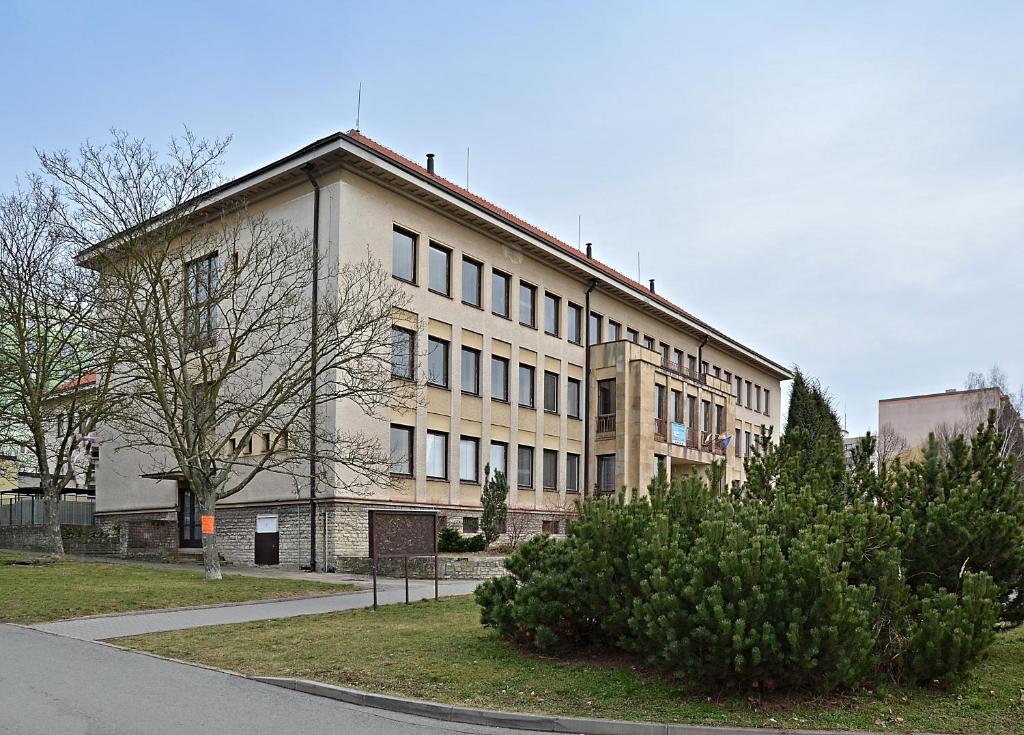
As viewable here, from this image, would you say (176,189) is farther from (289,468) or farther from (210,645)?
(210,645)

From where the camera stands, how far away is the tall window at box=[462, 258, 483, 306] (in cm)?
3412

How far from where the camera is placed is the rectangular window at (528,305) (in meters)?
37.4

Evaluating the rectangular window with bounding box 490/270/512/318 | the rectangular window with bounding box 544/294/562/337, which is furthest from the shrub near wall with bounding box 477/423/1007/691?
the rectangular window with bounding box 544/294/562/337

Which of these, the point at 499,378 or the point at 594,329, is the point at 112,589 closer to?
the point at 499,378

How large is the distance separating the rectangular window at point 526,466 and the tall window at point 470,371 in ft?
12.6

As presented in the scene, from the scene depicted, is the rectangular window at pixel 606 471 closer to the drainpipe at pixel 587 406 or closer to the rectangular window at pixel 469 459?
the drainpipe at pixel 587 406

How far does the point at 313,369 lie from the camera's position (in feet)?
85.2

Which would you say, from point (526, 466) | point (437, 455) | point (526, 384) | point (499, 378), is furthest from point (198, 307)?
point (526, 466)

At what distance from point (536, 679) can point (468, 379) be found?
24081mm

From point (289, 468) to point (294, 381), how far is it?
5436 millimetres

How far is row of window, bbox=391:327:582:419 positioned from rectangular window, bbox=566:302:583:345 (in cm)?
171

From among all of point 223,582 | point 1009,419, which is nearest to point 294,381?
point 223,582

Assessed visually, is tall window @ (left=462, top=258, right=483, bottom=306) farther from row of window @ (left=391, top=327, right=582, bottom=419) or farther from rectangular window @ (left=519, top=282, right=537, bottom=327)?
rectangular window @ (left=519, top=282, right=537, bottom=327)

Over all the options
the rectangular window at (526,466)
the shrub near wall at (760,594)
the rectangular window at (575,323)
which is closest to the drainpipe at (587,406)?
the rectangular window at (575,323)
